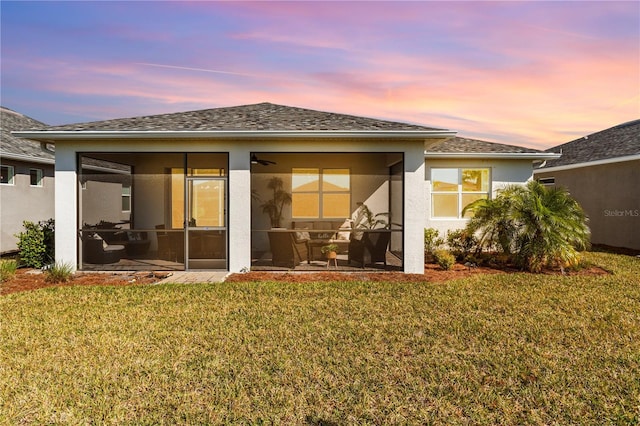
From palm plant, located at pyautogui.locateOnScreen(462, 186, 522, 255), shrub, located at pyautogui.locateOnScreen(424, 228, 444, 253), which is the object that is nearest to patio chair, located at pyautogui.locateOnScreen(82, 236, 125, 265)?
shrub, located at pyautogui.locateOnScreen(424, 228, 444, 253)

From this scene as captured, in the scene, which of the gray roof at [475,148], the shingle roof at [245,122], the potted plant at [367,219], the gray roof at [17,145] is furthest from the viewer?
the gray roof at [475,148]

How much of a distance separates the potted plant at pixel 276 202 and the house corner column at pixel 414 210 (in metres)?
4.04

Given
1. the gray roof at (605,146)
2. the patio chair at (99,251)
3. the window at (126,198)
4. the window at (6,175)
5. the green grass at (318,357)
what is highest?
the gray roof at (605,146)

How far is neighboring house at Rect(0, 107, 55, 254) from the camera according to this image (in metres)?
12.9

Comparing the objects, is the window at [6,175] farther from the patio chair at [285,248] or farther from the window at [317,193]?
the patio chair at [285,248]

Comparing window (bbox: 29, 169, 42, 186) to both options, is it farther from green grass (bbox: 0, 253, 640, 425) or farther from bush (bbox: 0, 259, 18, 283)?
green grass (bbox: 0, 253, 640, 425)

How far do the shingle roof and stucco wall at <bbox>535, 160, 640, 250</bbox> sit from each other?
→ 10.9 metres

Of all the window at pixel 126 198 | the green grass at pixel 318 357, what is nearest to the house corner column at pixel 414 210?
the green grass at pixel 318 357

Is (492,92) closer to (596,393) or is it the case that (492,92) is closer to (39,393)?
(596,393)

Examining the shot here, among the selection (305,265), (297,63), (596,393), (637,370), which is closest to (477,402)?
(596,393)

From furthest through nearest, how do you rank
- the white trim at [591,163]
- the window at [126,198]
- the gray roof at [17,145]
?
the white trim at [591,163], the gray roof at [17,145], the window at [126,198]

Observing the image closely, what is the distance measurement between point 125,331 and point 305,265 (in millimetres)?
5548

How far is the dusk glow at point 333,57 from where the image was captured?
398 inches

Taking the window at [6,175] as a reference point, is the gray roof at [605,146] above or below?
above
